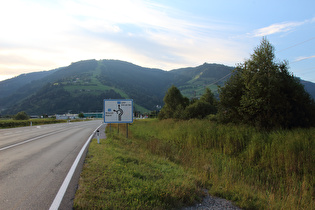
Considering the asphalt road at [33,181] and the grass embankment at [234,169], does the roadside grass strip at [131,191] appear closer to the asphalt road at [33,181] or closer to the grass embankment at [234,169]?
the grass embankment at [234,169]

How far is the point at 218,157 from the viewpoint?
406 inches

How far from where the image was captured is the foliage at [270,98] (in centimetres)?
1384

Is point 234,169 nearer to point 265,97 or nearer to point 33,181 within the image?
point 33,181

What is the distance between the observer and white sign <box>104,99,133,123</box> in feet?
50.3

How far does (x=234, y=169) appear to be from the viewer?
27.0 ft

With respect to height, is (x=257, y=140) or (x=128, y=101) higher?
(x=128, y=101)

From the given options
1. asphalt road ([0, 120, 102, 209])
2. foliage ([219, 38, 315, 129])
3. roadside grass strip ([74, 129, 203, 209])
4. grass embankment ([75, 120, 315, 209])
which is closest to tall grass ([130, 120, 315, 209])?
grass embankment ([75, 120, 315, 209])

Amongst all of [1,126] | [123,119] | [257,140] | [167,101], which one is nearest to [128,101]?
[123,119]

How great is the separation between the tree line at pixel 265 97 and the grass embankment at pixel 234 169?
2.74 metres

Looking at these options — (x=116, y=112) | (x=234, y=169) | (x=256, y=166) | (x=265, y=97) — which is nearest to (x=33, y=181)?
(x=234, y=169)

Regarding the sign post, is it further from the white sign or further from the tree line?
the tree line

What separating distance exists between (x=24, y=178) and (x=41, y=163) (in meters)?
1.89

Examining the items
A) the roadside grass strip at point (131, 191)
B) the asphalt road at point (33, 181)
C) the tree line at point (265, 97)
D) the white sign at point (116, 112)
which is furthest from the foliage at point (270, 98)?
the asphalt road at point (33, 181)

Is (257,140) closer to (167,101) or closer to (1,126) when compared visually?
(1,126)
